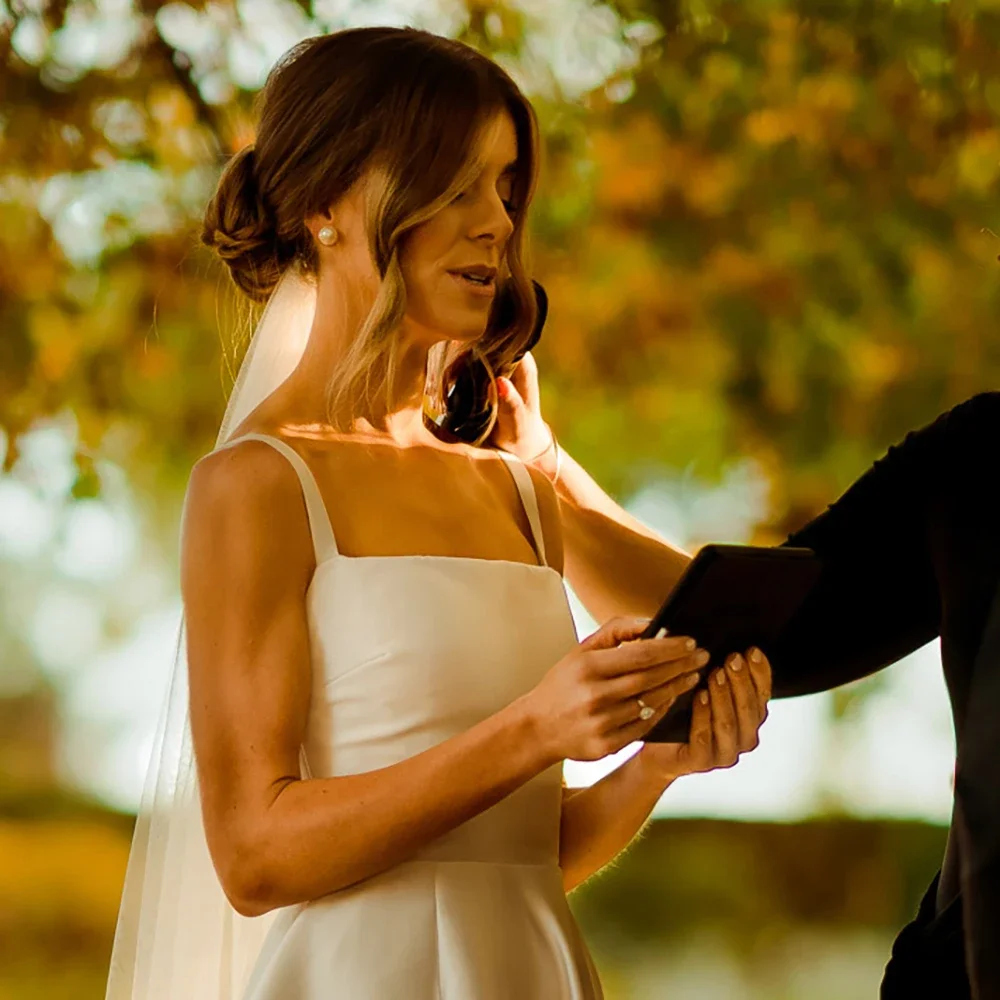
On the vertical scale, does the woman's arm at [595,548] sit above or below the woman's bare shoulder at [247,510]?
above

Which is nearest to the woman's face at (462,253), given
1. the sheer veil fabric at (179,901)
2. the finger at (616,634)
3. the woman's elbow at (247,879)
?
the sheer veil fabric at (179,901)

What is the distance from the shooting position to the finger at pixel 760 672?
1.34m

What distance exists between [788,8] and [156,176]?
1.24 m

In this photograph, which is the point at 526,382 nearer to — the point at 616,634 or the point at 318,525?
the point at 318,525

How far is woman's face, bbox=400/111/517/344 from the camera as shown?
1477 millimetres

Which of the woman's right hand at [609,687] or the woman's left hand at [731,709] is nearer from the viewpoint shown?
the woman's right hand at [609,687]

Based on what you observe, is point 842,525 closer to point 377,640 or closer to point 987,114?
point 377,640

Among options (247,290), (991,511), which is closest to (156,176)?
(247,290)

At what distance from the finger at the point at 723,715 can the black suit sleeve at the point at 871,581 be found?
0.15m

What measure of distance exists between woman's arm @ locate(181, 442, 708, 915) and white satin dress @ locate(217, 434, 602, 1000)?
36 mm

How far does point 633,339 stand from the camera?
3023 mm

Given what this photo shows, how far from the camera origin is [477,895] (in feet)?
4.62

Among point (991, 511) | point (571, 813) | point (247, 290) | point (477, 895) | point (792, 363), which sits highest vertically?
point (792, 363)

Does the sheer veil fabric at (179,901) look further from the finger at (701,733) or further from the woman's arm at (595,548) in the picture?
the finger at (701,733)
